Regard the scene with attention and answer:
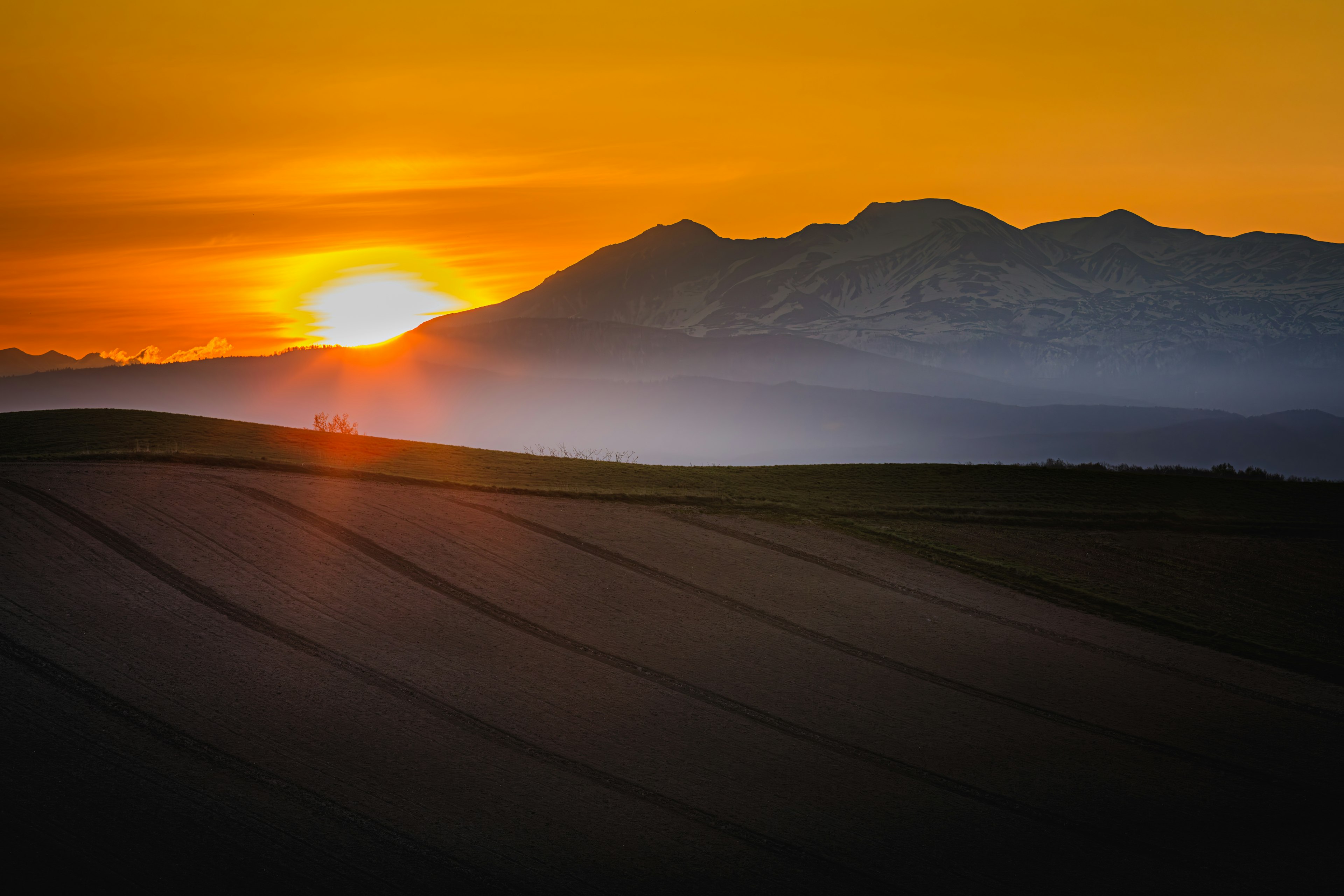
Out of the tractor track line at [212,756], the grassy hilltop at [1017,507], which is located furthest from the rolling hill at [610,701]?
the grassy hilltop at [1017,507]

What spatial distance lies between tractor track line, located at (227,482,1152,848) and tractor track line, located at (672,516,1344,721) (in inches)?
274

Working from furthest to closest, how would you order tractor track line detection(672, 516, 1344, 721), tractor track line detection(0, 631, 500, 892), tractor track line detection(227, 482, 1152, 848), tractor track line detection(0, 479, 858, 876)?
1. tractor track line detection(672, 516, 1344, 721)
2. tractor track line detection(227, 482, 1152, 848)
3. tractor track line detection(0, 479, 858, 876)
4. tractor track line detection(0, 631, 500, 892)

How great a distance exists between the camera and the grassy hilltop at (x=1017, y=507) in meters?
22.3

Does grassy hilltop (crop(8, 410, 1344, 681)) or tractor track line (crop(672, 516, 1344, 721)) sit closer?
tractor track line (crop(672, 516, 1344, 721))

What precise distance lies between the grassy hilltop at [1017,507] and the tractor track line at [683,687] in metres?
6.78

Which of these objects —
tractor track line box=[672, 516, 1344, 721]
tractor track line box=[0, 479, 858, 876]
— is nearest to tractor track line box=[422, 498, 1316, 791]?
tractor track line box=[672, 516, 1344, 721]

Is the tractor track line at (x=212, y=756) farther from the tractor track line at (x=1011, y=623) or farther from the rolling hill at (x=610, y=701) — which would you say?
the tractor track line at (x=1011, y=623)

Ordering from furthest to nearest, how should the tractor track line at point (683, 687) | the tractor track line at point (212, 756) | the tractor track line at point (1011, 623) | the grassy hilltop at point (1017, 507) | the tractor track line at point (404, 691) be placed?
the grassy hilltop at point (1017, 507), the tractor track line at point (1011, 623), the tractor track line at point (683, 687), the tractor track line at point (404, 691), the tractor track line at point (212, 756)

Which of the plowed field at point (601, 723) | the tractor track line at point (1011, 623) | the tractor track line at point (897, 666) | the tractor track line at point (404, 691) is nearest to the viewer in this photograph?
the plowed field at point (601, 723)

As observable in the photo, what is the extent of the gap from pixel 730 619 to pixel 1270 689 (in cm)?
927

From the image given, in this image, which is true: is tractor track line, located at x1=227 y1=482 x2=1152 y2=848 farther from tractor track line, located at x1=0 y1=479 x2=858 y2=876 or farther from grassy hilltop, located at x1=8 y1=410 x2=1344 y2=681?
grassy hilltop, located at x1=8 y1=410 x2=1344 y2=681

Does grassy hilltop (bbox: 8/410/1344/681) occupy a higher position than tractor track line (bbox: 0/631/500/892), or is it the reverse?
grassy hilltop (bbox: 8/410/1344/681)

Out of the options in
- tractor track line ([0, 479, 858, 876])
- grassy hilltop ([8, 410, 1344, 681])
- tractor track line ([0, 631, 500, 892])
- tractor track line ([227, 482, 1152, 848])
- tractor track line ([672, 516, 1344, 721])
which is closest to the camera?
tractor track line ([0, 631, 500, 892])

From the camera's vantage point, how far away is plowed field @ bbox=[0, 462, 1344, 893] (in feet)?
34.8
